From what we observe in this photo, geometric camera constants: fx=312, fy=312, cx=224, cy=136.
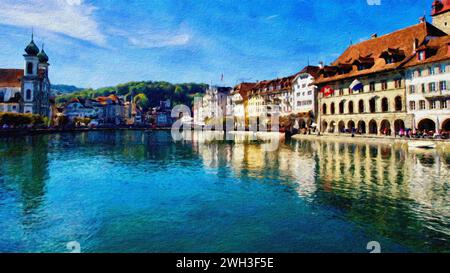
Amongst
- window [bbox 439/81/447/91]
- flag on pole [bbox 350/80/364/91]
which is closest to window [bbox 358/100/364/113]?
flag on pole [bbox 350/80/364/91]

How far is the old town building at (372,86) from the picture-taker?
5247cm

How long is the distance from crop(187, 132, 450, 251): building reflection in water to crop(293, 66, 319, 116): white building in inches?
1908

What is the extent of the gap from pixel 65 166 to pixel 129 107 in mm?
166515

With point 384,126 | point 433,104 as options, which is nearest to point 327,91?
point 384,126

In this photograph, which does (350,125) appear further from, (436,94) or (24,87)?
(24,87)

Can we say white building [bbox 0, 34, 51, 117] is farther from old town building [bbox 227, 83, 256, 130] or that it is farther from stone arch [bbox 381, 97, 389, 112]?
stone arch [bbox 381, 97, 389, 112]

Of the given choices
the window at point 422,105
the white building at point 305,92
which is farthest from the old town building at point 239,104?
the window at point 422,105

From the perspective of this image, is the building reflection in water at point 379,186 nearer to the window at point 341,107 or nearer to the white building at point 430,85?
the white building at point 430,85

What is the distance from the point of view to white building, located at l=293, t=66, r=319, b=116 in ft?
260

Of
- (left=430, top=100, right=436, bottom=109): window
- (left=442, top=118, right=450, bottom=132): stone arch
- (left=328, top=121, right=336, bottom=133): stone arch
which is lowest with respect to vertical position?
(left=442, top=118, right=450, bottom=132): stone arch

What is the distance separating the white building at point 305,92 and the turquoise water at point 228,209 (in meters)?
55.2

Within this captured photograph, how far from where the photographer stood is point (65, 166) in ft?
90.9
